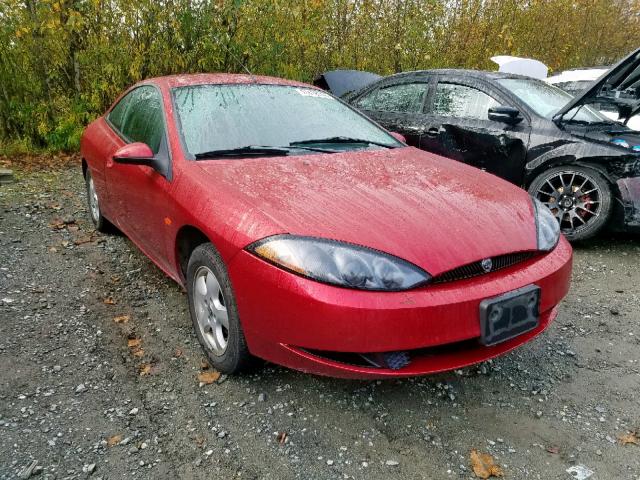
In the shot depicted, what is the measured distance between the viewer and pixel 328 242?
6.45 feet

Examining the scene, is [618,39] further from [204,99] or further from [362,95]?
[204,99]

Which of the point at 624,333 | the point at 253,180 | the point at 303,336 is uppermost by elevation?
the point at 253,180

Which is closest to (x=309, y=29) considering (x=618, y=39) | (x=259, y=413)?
(x=259, y=413)

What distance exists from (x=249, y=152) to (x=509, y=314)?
155cm

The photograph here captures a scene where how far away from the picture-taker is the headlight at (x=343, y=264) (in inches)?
Result: 74.4

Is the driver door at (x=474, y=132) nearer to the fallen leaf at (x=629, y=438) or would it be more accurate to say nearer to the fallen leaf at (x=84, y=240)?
the fallen leaf at (x=629, y=438)

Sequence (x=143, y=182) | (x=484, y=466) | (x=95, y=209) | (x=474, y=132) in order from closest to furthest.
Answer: (x=484, y=466) → (x=143, y=182) → (x=95, y=209) → (x=474, y=132)

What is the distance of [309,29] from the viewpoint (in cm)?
844

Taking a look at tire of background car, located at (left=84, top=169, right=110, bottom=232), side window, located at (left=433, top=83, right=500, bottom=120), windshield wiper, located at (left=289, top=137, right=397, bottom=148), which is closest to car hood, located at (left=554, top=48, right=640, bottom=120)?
side window, located at (left=433, top=83, right=500, bottom=120)

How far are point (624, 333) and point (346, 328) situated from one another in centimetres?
203

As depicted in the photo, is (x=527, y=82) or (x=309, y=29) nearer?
(x=527, y=82)

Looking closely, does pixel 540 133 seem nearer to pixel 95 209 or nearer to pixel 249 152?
pixel 249 152

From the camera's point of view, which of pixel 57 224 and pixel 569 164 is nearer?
pixel 569 164

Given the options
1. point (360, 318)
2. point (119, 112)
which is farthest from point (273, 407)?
point (119, 112)
